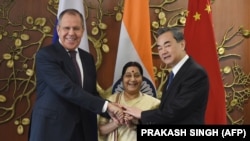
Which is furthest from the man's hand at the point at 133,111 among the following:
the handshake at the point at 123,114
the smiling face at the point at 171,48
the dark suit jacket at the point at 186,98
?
the smiling face at the point at 171,48

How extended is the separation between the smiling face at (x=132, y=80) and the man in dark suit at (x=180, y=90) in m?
0.40

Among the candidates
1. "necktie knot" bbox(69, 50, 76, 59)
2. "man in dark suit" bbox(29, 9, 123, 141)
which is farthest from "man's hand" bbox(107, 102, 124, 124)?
"necktie knot" bbox(69, 50, 76, 59)

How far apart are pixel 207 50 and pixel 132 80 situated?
0.59 m

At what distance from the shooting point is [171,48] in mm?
2088

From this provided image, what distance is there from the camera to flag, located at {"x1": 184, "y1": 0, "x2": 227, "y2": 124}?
263 centimetres

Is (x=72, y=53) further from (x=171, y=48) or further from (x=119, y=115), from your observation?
(x=171, y=48)

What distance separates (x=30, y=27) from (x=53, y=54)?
3.07 feet

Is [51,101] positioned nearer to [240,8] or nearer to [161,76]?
[161,76]

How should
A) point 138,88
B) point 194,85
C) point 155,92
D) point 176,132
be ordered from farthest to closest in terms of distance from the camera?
Answer: 1. point 155,92
2. point 138,88
3. point 194,85
4. point 176,132

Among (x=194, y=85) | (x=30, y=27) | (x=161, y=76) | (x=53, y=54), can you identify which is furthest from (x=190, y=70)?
(x=30, y=27)

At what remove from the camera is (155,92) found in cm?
272

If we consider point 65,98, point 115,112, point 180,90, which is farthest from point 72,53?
point 180,90

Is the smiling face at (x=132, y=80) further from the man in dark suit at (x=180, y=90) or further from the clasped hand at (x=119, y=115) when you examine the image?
the man in dark suit at (x=180, y=90)

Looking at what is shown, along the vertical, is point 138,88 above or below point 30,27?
below
